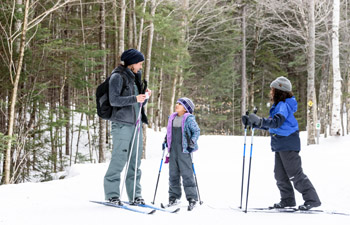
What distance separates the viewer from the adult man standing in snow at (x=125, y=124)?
431cm

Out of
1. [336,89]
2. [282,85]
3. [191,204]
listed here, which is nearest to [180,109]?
[191,204]

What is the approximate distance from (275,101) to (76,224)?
119 inches

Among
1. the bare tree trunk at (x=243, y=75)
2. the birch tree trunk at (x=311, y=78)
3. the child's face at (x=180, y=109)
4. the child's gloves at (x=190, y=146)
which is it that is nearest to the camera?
the child's gloves at (x=190, y=146)

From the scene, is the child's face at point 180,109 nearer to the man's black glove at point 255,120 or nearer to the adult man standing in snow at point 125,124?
the adult man standing in snow at point 125,124

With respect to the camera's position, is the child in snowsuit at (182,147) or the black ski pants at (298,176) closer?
the black ski pants at (298,176)

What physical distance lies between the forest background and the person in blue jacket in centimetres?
455

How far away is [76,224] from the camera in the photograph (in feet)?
11.4

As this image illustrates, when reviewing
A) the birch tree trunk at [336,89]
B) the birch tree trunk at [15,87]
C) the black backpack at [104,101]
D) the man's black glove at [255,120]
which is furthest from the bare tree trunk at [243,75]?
the black backpack at [104,101]

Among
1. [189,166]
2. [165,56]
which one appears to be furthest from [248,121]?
[165,56]

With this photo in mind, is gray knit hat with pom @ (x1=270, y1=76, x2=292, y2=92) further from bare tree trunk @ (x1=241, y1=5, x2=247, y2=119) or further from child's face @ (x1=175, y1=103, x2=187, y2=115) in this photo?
bare tree trunk @ (x1=241, y1=5, x2=247, y2=119)

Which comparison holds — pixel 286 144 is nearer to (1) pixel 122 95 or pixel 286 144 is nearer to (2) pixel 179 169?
(2) pixel 179 169

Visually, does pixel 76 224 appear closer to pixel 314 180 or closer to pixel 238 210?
pixel 238 210

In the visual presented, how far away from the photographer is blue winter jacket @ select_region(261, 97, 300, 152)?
4367mm

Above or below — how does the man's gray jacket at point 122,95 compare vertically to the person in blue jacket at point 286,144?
above
